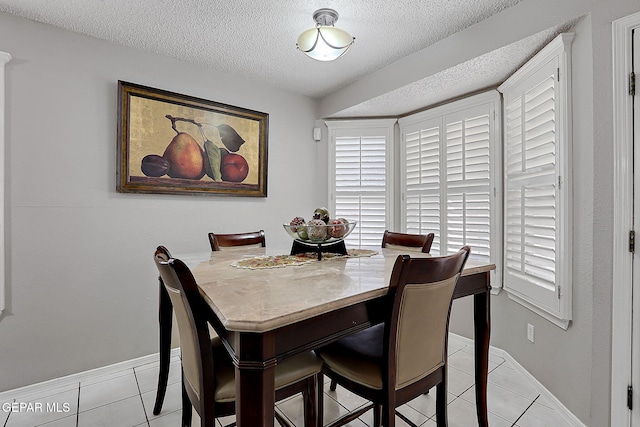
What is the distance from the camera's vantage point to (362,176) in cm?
351

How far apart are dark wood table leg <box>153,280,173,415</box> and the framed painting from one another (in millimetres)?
1067

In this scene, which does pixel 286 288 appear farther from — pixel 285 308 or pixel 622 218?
pixel 622 218

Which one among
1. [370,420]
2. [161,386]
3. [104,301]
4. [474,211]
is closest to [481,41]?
[474,211]

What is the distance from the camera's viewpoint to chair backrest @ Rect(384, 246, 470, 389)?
3.71ft

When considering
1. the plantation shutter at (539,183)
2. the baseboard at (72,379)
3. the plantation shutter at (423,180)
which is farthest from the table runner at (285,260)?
the baseboard at (72,379)

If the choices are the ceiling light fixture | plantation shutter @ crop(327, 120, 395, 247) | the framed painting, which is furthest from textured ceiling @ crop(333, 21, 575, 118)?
the framed painting

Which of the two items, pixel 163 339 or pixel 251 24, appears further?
pixel 251 24

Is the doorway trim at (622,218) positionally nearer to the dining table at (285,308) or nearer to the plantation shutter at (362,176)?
the dining table at (285,308)

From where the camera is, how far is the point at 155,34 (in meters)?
2.29

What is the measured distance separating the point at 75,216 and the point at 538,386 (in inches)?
131

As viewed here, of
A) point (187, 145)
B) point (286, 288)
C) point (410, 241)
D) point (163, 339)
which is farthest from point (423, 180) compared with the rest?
point (163, 339)

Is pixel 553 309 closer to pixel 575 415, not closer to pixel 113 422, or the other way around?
pixel 575 415

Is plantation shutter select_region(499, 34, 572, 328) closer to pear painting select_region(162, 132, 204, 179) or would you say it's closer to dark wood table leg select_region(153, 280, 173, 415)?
dark wood table leg select_region(153, 280, 173, 415)

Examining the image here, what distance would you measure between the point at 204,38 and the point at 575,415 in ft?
11.0
